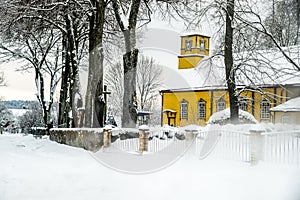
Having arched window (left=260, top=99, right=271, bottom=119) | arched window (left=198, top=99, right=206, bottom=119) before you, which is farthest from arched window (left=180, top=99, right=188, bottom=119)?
arched window (left=260, top=99, right=271, bottom=119)

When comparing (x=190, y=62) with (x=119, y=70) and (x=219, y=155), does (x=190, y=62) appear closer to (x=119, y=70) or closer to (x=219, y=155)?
(x=119, y=70)

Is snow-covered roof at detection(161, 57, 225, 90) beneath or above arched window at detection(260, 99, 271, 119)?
above

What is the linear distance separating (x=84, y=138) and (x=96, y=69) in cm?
170

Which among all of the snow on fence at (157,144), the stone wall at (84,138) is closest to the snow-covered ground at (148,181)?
the snow on fence at (157,144)

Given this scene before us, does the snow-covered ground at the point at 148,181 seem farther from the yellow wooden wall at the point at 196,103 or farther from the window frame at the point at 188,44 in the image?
the window frame at the point at 188,44

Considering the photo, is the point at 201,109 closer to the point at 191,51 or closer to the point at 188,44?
the point at 191,51

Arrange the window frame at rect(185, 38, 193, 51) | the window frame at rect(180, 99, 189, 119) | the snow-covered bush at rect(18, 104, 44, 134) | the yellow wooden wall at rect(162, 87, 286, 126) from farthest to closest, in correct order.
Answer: the window frame at rect(185, 38, 193, 51) → the window frame at rect(180, 99, 189, 119) → the snow-covered bush at rect(18, 104, 44, 134) → the yellow wooden wall at rect(162, 87, 286, 126)

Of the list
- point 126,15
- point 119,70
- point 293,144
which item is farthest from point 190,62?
point 293,144

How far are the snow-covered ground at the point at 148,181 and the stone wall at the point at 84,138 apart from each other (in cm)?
200

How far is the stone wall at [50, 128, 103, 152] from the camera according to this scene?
9.17 meters

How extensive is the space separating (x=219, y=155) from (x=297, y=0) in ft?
10.1

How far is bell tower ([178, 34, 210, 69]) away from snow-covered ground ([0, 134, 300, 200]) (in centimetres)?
1649

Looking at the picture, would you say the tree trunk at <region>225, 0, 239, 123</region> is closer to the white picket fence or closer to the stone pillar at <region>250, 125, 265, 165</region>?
the white picket fence

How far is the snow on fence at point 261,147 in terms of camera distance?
6531 mm
